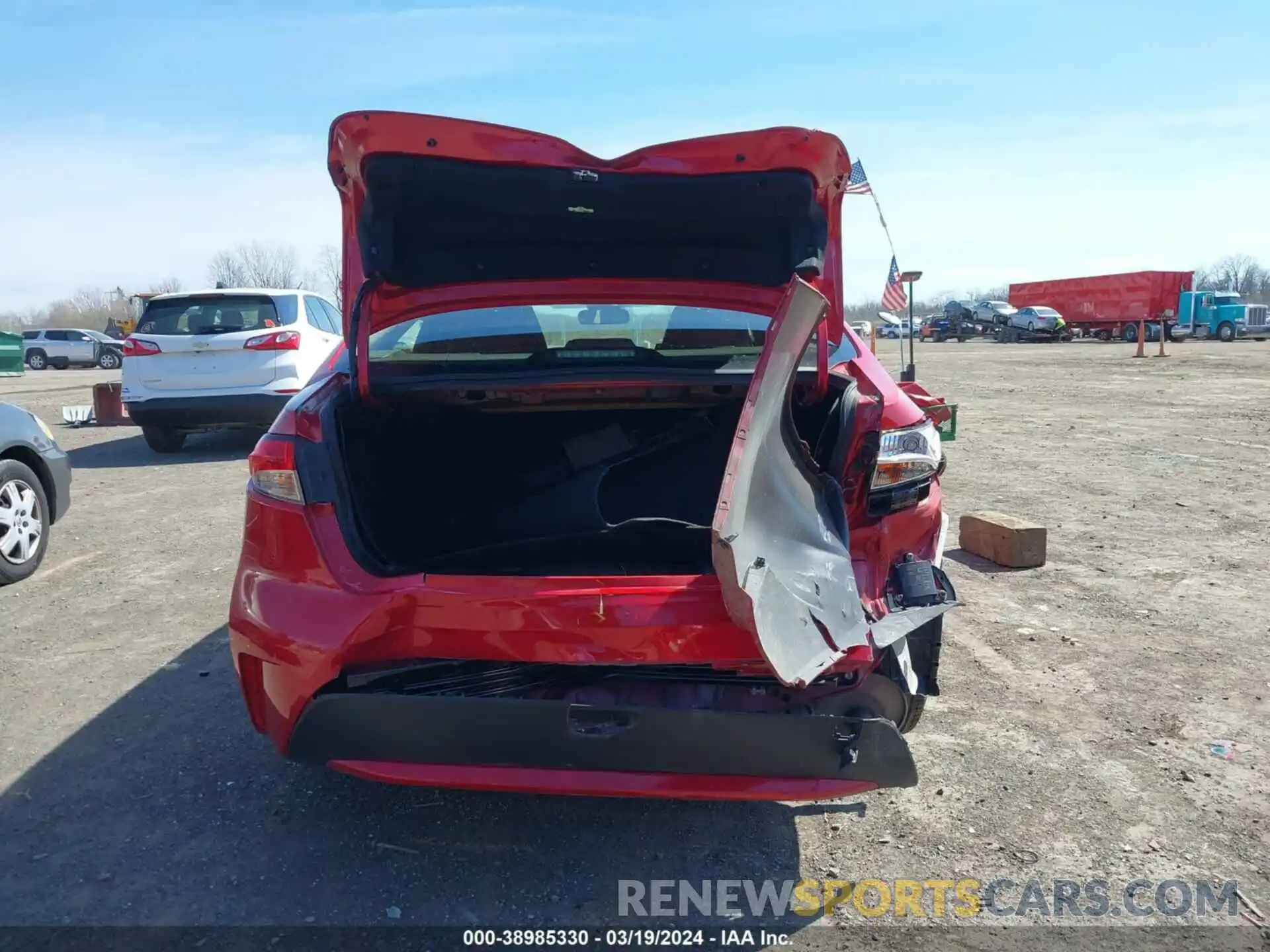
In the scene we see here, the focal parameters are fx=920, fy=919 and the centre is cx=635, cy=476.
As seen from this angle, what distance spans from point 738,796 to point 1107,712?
193 centimetres

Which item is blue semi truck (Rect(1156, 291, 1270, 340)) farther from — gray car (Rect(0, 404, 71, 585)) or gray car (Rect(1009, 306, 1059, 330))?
gray car (Rect(0, 404, 71, 585))

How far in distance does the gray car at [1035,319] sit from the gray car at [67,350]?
39.6 meters

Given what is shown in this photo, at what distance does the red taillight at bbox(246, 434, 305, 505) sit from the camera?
250 cm

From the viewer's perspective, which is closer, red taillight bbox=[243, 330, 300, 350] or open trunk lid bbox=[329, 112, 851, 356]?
open trunk lid bbox=[329, 112, 851, 356]

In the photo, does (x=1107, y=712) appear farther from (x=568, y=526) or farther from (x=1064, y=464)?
(x=1064, y=464)

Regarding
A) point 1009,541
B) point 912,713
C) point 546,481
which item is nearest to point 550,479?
point 546,481

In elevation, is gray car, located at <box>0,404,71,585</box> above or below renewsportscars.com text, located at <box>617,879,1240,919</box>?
above

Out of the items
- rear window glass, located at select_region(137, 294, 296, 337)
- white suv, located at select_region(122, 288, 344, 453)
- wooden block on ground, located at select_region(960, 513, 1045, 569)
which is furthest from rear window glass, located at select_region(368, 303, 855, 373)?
rear window glass, located at select_region(137, 294, 296, 337)

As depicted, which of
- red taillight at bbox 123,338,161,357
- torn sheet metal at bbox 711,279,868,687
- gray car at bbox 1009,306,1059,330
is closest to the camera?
torn sheet metal at bbox 711,279,868,687

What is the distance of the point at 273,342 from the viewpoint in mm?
9125

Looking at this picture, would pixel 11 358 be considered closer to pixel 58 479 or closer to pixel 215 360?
pixel 215 360

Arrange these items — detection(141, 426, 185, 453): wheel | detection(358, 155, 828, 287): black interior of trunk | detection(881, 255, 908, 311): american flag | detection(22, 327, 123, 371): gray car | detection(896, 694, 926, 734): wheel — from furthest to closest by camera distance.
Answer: detection(22, 327, 123, 371): gray car < detection(881, 255, 908, 311): american flag < detection(141, 426, 185, 453): wheel < detection(358, 155, 828, 287): black interior of trunk < detection(896, 694, 926, 734): wheel

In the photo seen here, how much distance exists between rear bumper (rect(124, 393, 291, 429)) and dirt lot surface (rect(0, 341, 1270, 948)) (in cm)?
349

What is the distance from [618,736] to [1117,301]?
4617cm
